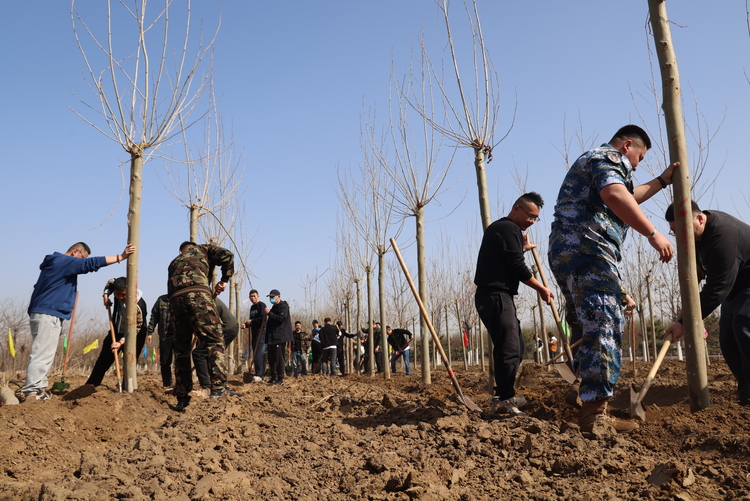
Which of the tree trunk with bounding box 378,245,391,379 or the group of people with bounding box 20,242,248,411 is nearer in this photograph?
the group of people with bounding box 20,242,248,411

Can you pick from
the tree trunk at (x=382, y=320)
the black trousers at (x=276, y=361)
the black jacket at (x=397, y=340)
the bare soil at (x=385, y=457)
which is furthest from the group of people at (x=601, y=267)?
the black jacket at (x=397, y=340)

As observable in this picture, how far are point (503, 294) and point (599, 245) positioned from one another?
1.00 m

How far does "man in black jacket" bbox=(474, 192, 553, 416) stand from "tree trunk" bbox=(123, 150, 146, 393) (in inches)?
159

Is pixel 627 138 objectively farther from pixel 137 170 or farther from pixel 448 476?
pixel 137 170

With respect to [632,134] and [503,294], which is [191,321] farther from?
[632,134]

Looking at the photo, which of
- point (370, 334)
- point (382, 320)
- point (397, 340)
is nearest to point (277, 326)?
point (382, 320)

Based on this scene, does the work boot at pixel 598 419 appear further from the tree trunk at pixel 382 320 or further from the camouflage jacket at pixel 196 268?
the tree trunk at pixel 382 320

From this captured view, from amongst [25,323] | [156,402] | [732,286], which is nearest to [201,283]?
[156,402]

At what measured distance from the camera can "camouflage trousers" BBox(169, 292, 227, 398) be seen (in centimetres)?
549

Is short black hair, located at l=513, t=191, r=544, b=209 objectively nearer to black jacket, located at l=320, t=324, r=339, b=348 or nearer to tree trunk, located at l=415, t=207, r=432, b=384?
tree trunk, located at l=415, t=207, r=432, b=384

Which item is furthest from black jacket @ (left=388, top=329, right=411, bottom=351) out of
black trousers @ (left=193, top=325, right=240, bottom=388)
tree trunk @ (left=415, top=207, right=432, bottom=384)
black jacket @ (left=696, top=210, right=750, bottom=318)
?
black jacket @ (left=696, top=210, right=750, bottom=318)

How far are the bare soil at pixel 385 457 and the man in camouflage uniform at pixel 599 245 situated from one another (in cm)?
34

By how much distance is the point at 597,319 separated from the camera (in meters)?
Result: 3.33

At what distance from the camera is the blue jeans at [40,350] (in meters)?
5.44
